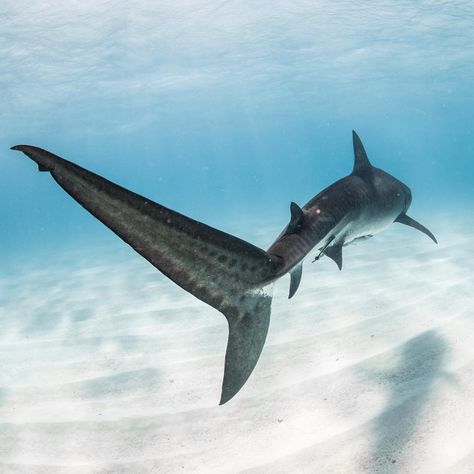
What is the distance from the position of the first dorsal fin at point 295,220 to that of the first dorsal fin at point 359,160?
1592 mm

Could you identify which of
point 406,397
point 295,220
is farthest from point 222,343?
point 295,220

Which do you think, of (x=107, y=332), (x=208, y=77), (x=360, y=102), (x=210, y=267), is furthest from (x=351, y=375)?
(x=360, y=102)

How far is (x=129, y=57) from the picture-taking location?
77.5ft

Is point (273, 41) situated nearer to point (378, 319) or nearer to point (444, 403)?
point (378, 319)

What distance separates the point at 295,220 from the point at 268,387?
2493 mm

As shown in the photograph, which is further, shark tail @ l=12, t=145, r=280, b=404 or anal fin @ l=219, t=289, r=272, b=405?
Result: anal fin @ l=219, t=289, r=272, b=405

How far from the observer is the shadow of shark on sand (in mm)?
3318

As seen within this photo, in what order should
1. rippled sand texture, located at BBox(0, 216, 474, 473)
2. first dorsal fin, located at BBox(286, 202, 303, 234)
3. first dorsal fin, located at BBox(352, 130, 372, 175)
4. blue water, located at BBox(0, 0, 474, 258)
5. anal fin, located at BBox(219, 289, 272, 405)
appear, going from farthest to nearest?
1. blue water, located at BBox(0, 0, 474, 258)
2. first dorsal fin, located at BBox(352, 130, 372, 175)
3. rippled sand texture, located at BBox(0, 216, 474, 473)
4. first dorsal fin, located at BBox(286, 202, 303, 234)
5. anal fin, located at BBox(219, 289, 272, 405)

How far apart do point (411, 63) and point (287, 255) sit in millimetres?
33360

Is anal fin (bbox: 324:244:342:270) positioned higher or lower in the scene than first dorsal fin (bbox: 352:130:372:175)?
lower

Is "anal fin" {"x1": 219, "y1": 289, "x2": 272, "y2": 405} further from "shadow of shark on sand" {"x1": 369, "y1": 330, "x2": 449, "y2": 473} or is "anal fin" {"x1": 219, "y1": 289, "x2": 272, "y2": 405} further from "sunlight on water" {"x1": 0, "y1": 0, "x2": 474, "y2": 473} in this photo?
"shadow of shark on sand" {"x1": 369, "y1": 330, "x2": 449, "y2": 473}

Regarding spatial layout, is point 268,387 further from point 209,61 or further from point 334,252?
point 209,61

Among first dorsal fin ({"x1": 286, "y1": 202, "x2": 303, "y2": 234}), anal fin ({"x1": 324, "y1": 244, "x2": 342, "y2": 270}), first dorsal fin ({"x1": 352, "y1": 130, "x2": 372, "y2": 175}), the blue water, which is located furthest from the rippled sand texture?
the blue water

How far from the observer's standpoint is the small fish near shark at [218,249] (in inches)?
65.3
